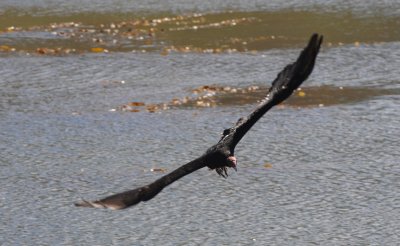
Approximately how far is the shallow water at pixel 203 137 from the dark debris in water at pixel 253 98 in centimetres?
3

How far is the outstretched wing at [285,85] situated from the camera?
5199mm

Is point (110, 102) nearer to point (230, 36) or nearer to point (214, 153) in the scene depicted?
point (230, 36)

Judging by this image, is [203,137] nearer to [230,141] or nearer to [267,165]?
[267,165]

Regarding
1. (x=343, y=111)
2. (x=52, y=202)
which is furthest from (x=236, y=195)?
(x=343, y=111)

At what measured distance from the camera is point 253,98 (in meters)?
10.5

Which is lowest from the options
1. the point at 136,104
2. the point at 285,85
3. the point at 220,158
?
the point at 136,104

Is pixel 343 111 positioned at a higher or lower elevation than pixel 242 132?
lower

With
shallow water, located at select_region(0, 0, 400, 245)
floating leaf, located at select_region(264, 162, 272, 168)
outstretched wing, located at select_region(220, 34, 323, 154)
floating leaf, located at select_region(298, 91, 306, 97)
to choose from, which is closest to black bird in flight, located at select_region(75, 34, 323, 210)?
outstretched wing, located at select_region(220, 34, 323, 154)

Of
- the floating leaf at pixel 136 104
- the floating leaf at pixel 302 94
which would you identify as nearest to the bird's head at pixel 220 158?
the floating leaf at pixel 136 104

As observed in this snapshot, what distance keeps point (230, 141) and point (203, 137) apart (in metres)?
3.51

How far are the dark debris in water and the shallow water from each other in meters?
0.03

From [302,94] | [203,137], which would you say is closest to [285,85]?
[203,137]

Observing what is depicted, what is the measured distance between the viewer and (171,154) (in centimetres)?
860

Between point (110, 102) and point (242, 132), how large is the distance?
17.2 feet
